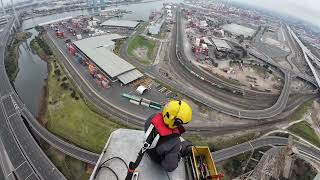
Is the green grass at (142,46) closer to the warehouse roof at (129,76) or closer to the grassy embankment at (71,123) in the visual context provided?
the warehouse roof at (129,76)

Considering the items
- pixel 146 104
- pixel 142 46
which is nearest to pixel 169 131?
pixel 146 104

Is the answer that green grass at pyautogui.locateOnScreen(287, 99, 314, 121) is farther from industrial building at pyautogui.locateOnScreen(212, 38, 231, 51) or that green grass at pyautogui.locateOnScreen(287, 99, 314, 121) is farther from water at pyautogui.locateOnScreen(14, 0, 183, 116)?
water at pyautogui.locateOnScreen(14, 0, 183, 116)

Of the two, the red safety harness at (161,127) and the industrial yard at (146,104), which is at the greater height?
the red safety harness at (161,127)

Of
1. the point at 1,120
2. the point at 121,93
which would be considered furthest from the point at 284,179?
the point at 1,120

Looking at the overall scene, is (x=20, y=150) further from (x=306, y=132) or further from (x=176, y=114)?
(x=306, y=132)

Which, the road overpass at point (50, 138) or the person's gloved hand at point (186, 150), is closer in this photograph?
the person's gloved hand at point (186, 150)

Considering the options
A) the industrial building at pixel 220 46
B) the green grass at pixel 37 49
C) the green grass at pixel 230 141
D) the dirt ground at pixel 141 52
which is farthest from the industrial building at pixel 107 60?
the industrial building at pixel 220 46

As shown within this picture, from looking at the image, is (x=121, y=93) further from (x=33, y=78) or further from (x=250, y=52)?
(x=250, y=52)
